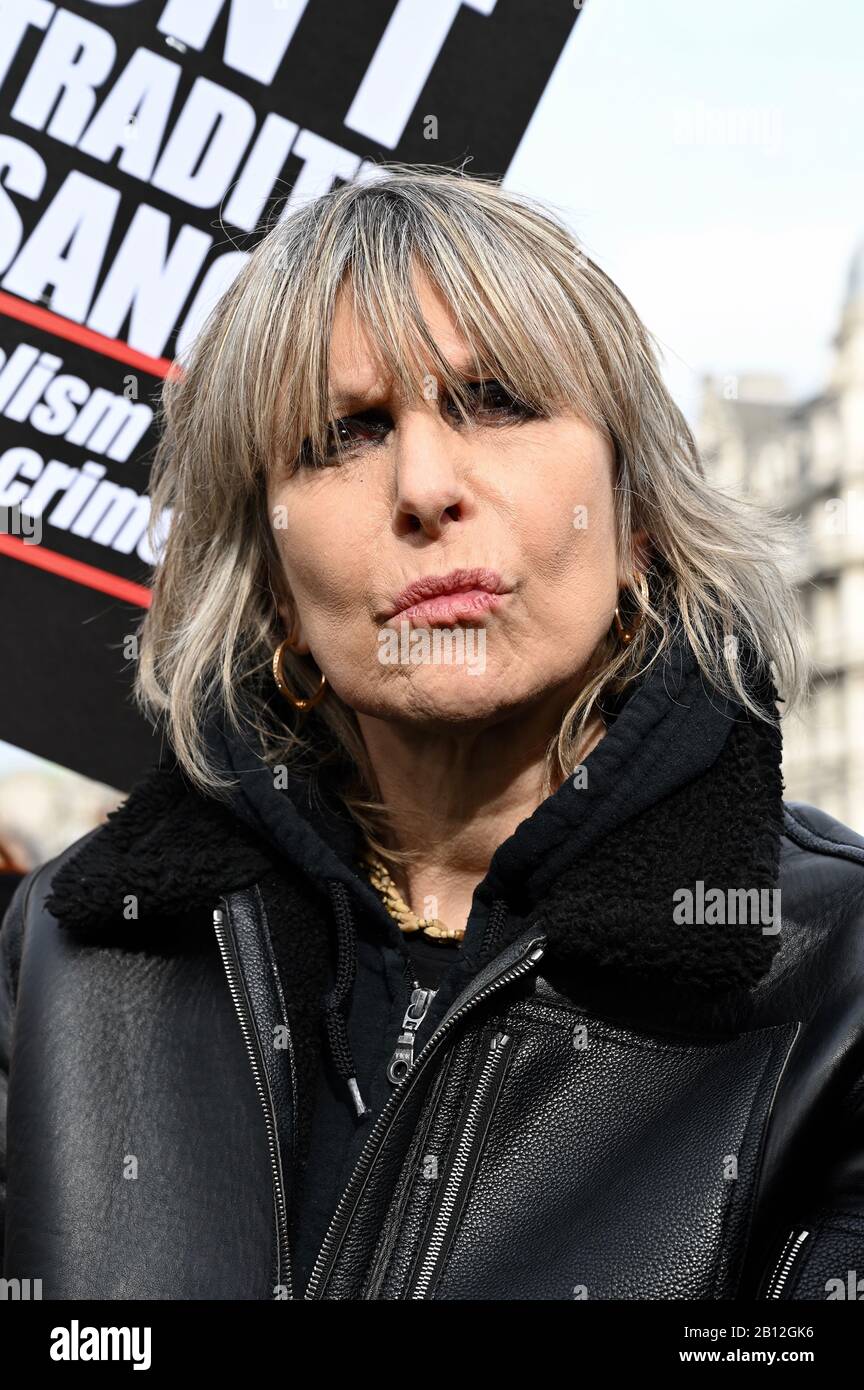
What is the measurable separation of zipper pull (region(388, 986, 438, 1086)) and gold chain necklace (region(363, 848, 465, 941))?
83 millimetres

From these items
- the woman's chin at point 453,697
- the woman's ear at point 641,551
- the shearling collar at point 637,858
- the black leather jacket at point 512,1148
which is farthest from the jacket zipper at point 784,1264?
the woman's ear at point 641,551

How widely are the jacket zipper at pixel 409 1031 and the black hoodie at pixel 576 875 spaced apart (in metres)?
0.01

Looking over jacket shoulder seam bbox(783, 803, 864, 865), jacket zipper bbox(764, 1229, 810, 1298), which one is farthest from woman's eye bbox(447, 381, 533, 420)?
jacket zipper bbox(764, 1229, 810, 1298)

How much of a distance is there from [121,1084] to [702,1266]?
736 mm

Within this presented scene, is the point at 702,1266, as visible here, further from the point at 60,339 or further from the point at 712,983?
the point at 60,339

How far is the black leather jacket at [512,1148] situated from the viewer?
147 cm

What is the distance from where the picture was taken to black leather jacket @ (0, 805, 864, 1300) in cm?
147

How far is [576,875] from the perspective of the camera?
1.61 metres

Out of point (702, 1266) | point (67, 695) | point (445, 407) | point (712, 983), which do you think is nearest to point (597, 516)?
point (445, 407)

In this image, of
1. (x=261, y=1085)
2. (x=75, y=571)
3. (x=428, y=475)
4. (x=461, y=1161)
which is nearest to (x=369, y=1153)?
(x=461, y=1161)

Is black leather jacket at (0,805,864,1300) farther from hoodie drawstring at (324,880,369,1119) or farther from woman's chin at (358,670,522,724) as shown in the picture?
woman's chin at (358,670,522,724)

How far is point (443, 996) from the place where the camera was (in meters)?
1.64

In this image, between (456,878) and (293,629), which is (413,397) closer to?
(293,629)

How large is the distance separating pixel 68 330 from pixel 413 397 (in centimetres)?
92
